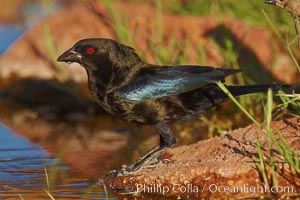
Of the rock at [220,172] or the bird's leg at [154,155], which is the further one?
the bird's leg at [154,155]

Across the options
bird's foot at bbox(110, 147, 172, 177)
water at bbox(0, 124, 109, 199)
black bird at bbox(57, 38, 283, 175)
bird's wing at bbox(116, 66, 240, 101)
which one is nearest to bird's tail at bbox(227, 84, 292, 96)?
black bird at bbox(57, 38, 283, 175)

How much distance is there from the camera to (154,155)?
652 cm

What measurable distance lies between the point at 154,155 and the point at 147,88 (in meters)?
0.47

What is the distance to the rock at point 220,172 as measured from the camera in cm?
570

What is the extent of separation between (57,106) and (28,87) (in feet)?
1.97

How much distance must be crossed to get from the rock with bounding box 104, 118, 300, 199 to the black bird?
7.4 inches

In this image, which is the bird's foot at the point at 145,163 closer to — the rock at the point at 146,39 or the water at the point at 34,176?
the water at the point at 34,176

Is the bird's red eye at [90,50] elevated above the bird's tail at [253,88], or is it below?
above

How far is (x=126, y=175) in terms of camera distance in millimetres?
6367

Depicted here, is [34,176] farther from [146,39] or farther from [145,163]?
[146,39]

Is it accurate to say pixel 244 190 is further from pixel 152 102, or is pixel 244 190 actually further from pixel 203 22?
pixel 203 22

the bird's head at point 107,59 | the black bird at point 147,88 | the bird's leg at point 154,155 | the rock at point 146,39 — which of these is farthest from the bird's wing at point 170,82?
the rock at point 146,39

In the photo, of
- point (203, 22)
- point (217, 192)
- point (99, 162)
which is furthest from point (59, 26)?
point (217, 192)

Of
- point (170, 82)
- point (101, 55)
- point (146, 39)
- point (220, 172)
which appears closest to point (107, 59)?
point (101, 55)
